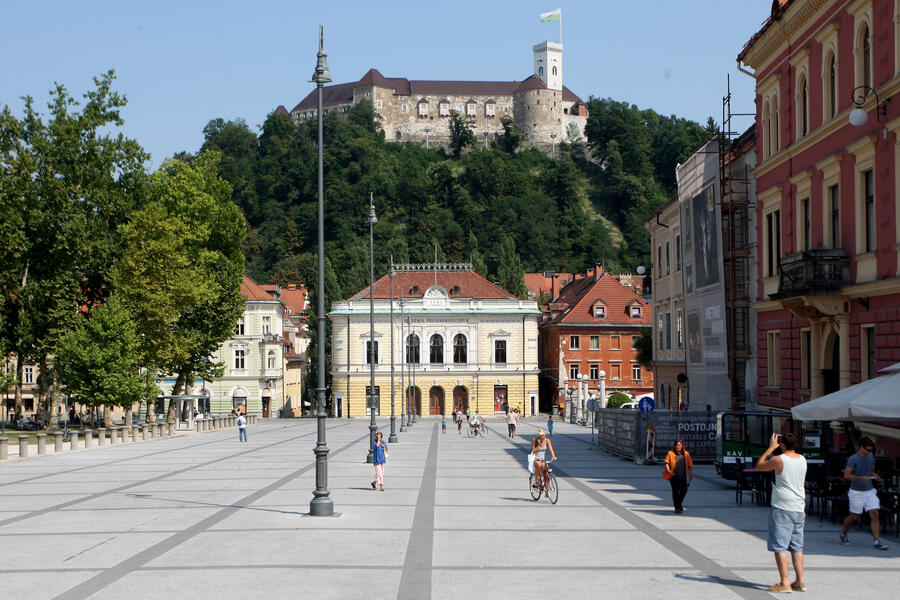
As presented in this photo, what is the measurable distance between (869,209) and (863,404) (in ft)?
32.6

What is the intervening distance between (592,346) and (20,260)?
5047 centimetres

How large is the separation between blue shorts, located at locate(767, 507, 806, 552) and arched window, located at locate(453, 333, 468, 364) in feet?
243

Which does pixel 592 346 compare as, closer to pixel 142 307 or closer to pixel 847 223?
pixel 142 307

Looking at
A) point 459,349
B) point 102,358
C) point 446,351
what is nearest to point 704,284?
point 102,358

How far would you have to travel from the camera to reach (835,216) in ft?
93.3

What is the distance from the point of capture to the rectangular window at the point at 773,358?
3375 centimetres

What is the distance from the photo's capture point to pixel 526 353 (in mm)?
86375

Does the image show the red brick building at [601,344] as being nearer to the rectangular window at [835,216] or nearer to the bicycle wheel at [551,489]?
the rectangular window at [835,216]

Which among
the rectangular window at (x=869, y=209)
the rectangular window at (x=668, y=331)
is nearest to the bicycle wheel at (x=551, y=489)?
the rectangular window at (x=869, y=209)

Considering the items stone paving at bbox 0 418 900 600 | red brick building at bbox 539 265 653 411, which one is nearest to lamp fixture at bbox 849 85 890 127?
stone paving at bbox 0 418 900 600

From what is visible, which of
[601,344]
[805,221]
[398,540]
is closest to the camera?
[398,540]

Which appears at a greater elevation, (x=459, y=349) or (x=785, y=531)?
(x=459, y=349)

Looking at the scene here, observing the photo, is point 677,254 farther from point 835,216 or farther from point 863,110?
point 863,110

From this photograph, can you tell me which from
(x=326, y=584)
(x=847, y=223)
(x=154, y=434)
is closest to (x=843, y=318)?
(x=847, y=223)
